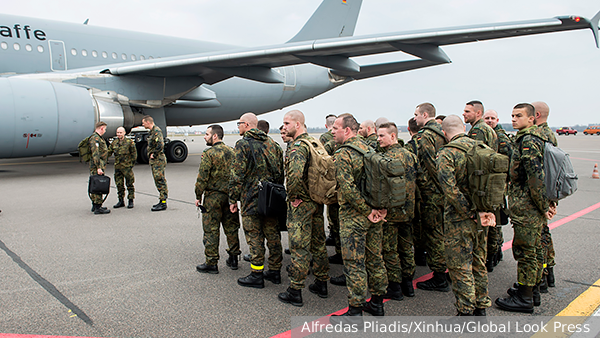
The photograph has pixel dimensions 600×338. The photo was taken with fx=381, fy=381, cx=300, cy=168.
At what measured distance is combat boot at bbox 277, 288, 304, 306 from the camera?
349 cm

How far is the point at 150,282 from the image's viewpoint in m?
3.91

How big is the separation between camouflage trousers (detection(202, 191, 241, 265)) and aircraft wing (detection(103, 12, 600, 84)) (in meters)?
6.09

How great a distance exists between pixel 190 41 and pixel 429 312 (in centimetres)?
1462

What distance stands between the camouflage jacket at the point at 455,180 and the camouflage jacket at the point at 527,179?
0.70 metres

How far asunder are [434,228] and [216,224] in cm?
238

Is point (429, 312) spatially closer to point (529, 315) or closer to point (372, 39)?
point (529, 315)

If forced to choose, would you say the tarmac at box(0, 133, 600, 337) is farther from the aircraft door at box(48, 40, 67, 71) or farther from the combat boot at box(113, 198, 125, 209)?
the aircraft door at box(48, 40, 67, 71)

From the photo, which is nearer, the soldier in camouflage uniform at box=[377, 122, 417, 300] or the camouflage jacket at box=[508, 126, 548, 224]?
the camouflage jacket at box=[508, 126, 548, 224]

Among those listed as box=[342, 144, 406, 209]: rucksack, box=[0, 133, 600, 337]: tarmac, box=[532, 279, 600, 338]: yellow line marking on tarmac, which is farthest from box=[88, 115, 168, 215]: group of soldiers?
box=[532, 279, 600, 338]: yellow line marking on tarmac

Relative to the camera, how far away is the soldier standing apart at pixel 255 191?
3902 millimetres

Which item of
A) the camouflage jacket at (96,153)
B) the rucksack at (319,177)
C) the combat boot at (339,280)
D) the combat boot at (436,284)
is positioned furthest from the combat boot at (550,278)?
the camouflage jacket at (96,153)

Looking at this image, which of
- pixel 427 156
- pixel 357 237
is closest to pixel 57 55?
pixel 427 156

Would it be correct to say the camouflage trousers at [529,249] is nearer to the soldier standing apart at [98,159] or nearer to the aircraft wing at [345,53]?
the aircraft wing at [345,53]

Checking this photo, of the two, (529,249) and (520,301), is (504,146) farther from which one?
(520,301)
